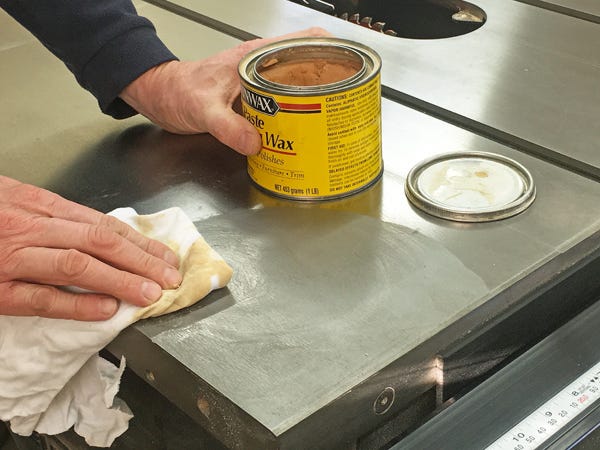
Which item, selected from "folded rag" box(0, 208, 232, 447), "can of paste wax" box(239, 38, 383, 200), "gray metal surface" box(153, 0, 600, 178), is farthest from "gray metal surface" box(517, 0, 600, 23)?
"folded rag" box(0, 208, 232, 447)

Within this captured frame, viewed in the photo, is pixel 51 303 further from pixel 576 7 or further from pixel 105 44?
pixel 576 7

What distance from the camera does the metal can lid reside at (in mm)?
945

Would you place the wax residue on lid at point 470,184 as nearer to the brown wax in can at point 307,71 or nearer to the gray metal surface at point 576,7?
the brown wax in can at point 307,71

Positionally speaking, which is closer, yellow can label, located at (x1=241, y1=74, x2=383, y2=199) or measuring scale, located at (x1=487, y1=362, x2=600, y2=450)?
measuring scale, located at (x1=487, y1=362, x2=600, y2=450)

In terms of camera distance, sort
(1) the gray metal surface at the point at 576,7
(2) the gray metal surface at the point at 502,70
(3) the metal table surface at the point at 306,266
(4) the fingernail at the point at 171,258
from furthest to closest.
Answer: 1. (1) the gray metal surface at the point at 576,7
2. (2) the gray metal surface at the point at 502,70
3. (4) the fingernail at the point at 171,258
4. (3) the metal table surface at the point at 306,266

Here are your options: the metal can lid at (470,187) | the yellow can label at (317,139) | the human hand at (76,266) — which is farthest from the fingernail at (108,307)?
the metal can lid at (470,187)

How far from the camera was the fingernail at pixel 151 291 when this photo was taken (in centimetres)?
82

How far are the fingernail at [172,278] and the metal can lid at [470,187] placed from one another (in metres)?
0.29

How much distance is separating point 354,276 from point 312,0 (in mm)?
862

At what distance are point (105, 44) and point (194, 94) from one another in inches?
6.9

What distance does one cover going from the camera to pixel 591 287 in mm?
1033

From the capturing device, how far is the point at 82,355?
84 centimetres

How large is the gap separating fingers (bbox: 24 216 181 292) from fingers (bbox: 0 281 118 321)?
0.13ft

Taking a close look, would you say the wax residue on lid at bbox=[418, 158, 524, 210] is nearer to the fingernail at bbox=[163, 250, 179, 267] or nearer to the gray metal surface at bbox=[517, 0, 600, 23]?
the fingernail at bbox=[163, 250, 179, 267]
